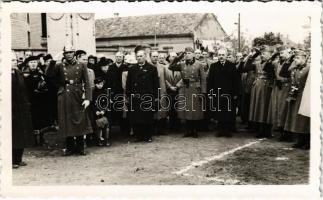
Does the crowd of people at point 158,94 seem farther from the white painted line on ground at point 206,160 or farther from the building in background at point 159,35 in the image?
the building in background at point 159,35

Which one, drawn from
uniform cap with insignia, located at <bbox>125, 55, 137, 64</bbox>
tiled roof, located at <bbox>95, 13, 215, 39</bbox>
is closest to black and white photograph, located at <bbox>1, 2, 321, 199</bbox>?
uniform cap with insignia, located at <bbox>125, 55, 137, 64</bbox>

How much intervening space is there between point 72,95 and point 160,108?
81.8 inches

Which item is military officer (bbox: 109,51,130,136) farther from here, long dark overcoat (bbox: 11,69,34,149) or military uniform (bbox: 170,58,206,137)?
long dark overcoat (bbox: 11,69,34,149)

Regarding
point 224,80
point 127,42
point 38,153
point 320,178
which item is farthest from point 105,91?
point 127,42

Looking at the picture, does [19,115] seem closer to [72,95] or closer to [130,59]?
[72,95]

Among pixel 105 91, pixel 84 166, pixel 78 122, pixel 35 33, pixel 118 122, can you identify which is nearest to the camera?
pixel 84 166

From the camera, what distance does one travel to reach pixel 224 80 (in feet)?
25.9

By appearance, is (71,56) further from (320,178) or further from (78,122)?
(320,178)

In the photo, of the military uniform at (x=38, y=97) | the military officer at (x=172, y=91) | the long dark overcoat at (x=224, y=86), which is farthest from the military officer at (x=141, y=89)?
the military uniform at (x=38, y=97)

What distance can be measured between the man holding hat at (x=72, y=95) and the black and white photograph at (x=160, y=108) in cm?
1

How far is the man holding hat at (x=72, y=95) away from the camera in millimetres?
6602

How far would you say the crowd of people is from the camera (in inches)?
266

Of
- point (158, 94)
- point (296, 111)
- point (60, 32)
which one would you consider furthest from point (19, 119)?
point (296, 111)

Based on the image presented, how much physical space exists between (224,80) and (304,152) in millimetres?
1757
